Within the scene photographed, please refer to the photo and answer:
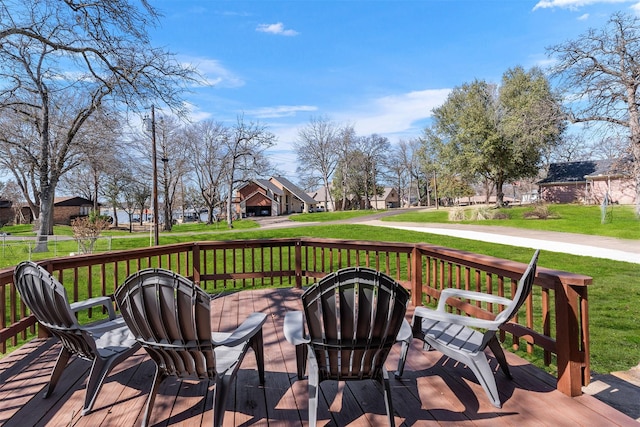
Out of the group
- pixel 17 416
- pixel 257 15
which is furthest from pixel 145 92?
pixel 17 416

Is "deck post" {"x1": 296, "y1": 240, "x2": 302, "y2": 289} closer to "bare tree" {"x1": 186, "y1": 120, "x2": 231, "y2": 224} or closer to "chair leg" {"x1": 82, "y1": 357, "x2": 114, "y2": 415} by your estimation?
"chair leg" {"x1": 82, "y1": 357, "x2": 114, "y2": 415}

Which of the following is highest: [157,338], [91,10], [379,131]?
[379,131]

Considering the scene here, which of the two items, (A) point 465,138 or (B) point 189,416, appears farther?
(A) point 465,138

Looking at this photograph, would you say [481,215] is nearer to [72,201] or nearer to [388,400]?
[388,400]

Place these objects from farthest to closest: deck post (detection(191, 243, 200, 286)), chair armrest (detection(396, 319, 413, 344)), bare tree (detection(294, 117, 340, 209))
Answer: bare tree (detection(294, 117, 340, 209)) < deck post (detection(191, 243, 200, 286)) < chair armrest (detection(396, 319, 413, 344))

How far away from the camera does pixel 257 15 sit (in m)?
8.16

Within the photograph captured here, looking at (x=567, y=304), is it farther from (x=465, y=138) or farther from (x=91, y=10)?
(x=465, y=138)

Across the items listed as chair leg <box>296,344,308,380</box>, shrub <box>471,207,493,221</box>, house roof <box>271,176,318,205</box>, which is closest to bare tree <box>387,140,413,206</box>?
house roof <box>271,176,318,205</box>

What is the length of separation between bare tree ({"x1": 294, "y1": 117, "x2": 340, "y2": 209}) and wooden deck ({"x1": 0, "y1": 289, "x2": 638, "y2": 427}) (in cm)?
3553

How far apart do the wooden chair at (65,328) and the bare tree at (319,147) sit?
35.7 meters

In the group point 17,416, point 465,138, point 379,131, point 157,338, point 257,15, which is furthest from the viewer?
point 379,131

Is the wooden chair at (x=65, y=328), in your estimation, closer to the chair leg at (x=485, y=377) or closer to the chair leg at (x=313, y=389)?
the chair leg at (x=313, y=389)

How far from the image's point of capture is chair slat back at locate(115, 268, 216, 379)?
172 cm

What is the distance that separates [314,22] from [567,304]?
32.8ft
